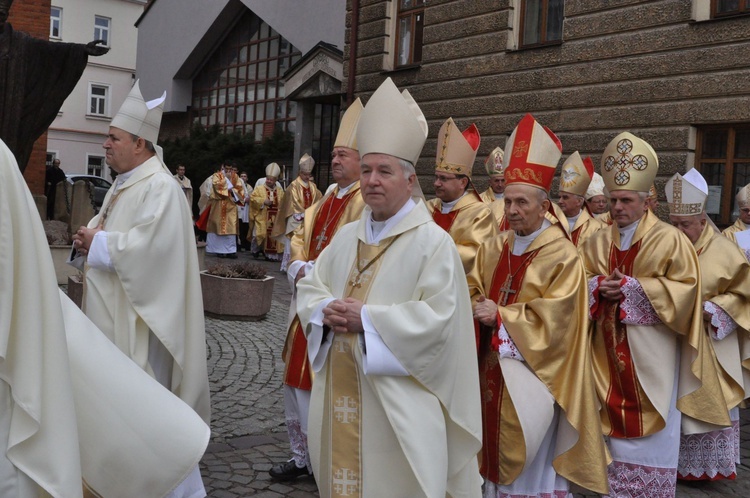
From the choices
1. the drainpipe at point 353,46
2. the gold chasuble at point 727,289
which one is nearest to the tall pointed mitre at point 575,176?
the gold chasuble at point 727,289

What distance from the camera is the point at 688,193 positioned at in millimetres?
6305

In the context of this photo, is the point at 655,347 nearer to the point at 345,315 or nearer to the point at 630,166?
the point at 630,166

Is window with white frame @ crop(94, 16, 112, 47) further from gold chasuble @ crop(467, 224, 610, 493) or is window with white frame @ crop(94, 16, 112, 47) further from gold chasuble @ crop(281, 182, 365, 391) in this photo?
gold chasuble @ crop(467, 224, 610, 493)

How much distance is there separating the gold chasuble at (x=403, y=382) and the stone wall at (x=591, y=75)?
9.26 metres

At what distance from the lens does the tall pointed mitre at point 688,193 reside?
624 centimetres

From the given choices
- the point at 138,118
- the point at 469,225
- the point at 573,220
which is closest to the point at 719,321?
the point at 469,225

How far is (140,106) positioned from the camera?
4852 mm

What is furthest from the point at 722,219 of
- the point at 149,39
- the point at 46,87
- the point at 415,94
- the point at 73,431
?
the point at 149,39

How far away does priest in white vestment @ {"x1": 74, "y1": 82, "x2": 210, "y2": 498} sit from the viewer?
4535mm

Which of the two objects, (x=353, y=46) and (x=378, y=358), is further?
(x=353, y=46)

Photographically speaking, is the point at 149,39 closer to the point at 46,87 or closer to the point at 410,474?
the point at 46,87

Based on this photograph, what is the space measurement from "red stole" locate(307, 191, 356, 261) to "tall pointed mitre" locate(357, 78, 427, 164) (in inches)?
62.0

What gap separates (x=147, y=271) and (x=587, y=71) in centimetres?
1064

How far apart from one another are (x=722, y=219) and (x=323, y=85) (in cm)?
1119
